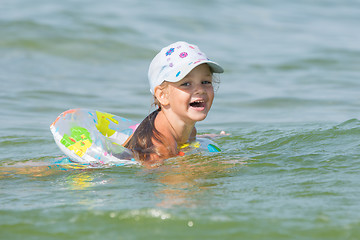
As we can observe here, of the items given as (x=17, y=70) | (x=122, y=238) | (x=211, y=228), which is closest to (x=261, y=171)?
(x=211, y=228)

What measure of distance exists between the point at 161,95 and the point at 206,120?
9.66 feet

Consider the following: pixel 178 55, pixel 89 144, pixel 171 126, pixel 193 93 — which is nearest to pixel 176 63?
pixel 178 55

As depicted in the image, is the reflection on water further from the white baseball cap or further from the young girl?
the white baseball cap

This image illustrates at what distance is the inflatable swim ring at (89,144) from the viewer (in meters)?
4.60

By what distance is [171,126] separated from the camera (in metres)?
4.81

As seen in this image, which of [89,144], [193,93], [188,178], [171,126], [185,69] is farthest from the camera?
[171,126]

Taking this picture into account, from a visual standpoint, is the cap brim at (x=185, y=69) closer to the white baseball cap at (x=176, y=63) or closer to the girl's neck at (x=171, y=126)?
the white baseball cap at (x=176, y=63)

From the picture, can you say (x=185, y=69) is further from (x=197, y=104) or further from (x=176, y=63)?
(x=197, y=104)

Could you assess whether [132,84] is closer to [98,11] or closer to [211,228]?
[98,11]

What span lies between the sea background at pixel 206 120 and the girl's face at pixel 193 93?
39 centimetres

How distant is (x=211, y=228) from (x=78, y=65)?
8.67 meters

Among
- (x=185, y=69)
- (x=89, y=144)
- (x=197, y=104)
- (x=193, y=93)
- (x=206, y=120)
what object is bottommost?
(x=206, y=120)

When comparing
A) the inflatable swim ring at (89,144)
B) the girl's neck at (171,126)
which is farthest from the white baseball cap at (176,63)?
the inflatable swim ring at (89,144)

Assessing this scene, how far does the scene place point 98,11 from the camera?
14.4 metres
